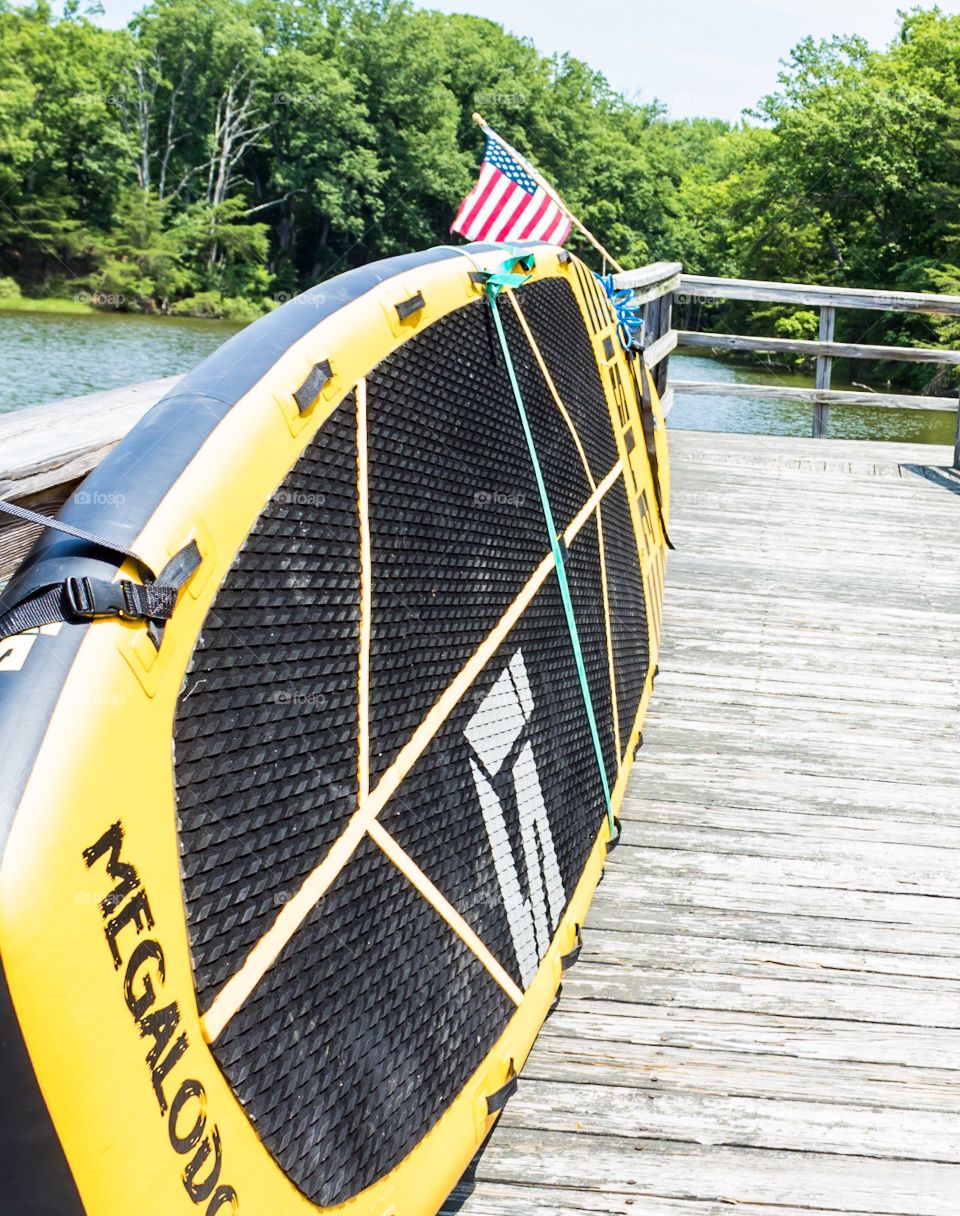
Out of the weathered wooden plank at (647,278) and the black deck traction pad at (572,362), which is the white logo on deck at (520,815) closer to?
the black deck traction pad at (572,362)

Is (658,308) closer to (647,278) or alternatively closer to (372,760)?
(647,278)

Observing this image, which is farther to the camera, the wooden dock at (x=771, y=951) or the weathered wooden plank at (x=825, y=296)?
the weathered wooden plank at (x=825, y=296)

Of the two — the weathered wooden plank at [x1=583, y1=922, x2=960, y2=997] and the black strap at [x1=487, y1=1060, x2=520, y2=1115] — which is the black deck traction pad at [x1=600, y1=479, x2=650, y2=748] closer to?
the weathered wooden plank at [x1=583, y1=922, x2=960, y2=997]

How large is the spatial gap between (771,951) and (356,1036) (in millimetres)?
1478

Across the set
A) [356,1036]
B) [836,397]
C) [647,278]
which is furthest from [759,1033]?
[836,397]

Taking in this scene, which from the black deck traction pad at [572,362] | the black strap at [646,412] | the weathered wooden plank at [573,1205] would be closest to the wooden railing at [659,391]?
the black strap at [646,412]

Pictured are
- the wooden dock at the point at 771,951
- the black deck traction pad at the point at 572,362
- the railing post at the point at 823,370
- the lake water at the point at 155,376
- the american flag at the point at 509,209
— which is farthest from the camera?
the lake water at the point at 155,376

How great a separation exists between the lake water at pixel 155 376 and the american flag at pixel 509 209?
1587 cm

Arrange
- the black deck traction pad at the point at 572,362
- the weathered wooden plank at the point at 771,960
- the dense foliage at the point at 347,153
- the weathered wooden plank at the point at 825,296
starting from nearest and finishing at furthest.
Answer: the weathered wooden plank at the point at 771,960 < the black deck traction pad at the point at 572,362 < the weathered wooden plank at the point at 825,296 < the dense foliage at the point at 347,153

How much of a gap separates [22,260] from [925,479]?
146 feet

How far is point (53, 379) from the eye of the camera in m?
23.6

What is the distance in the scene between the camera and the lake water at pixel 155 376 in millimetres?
23891

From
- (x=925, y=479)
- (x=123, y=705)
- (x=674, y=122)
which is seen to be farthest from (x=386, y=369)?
(x=674, y=122)

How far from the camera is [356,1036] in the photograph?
4.97 feet
